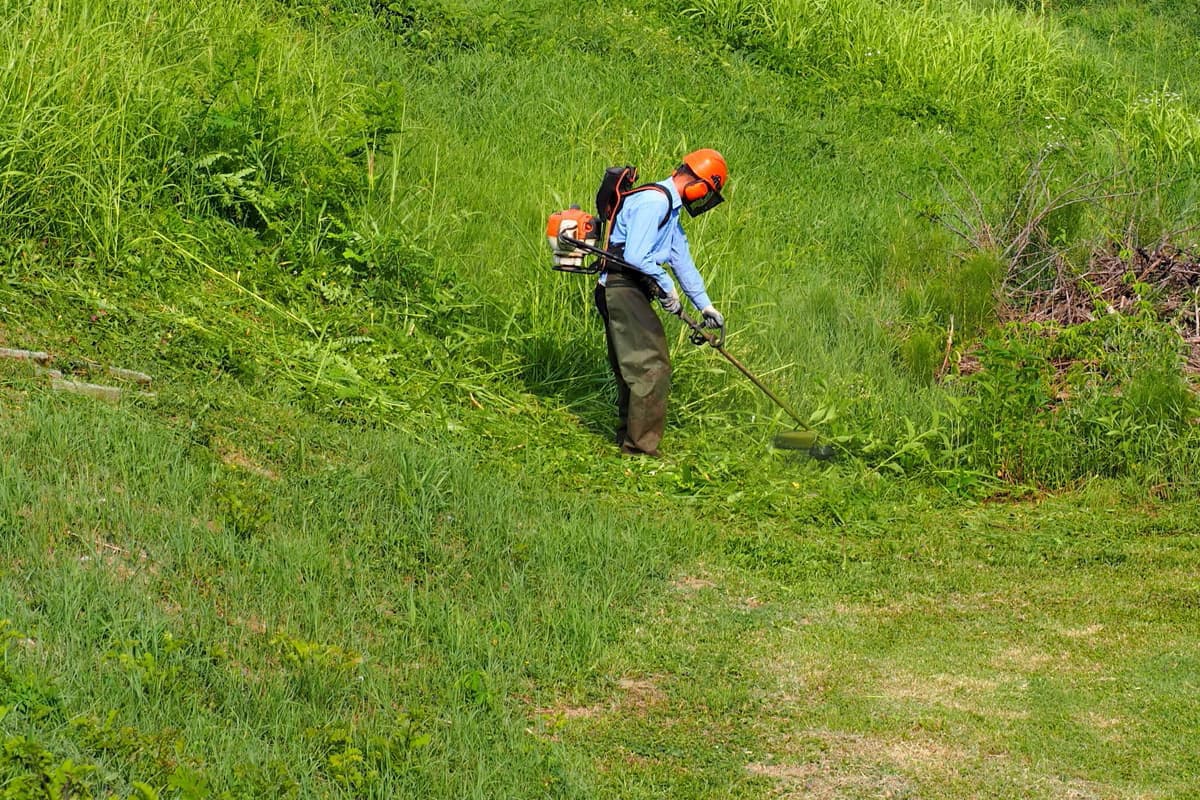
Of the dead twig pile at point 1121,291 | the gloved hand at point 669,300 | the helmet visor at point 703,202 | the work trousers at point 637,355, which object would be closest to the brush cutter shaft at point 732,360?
the gloved hand at point 669,300

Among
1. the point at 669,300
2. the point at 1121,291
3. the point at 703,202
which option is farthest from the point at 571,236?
the point at 1121,291

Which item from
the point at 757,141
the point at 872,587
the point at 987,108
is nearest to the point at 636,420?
the point at 872,587

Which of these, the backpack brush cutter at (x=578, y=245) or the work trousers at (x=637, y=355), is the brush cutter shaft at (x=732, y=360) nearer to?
the backpack brush cutter at (x=578, y=245)

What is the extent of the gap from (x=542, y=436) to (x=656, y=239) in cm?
146

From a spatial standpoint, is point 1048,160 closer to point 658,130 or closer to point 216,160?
point 658,130

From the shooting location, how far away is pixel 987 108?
16297 millimetres

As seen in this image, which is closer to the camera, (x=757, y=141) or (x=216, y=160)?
(x=216, y=160)

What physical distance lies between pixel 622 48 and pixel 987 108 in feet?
13.1

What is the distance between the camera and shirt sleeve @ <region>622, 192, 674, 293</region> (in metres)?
8.84

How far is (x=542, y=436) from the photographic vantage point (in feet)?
31.0

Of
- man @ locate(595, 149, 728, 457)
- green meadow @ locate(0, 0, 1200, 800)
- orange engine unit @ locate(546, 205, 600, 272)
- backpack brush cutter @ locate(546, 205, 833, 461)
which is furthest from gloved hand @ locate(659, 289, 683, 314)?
green meadow @ locate(0, 0, 1200, 800)

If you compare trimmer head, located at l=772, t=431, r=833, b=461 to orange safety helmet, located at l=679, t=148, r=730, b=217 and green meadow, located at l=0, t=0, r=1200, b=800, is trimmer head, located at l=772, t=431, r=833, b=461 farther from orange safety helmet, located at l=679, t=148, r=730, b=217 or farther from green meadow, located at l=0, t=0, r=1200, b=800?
orange safety helmet, located at l=679, t=148, r=730, b=217

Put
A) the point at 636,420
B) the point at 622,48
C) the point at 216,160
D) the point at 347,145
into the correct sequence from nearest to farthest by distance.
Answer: the point at 636,420 < the point at 216,160 < the point at 347,145 < the point at 622,48

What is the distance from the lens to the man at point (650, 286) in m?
8.90
